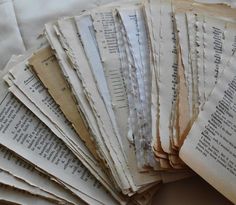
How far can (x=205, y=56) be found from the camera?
2.91 ft

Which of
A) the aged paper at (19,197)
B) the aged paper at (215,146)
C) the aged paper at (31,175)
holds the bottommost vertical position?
the aged paper at (19,197)

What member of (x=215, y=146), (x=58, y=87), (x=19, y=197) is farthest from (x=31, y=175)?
(x=215, y=146)

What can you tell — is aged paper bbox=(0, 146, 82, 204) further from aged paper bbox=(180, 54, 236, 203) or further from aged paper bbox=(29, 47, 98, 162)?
aged paper bbox=(180, 54, 236, 203)

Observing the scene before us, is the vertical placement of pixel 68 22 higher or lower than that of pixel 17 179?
higher

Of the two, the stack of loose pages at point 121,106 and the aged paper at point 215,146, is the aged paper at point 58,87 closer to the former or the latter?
the stack of loose pages at point 121,106

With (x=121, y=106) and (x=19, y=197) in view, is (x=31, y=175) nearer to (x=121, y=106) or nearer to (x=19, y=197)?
(x=19, y=197)

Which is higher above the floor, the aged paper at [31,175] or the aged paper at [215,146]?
the aged paper at [215,146]

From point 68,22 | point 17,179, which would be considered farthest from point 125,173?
point 68,22

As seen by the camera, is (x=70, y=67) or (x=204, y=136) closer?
(x=204, y=136)

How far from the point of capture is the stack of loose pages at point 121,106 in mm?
824

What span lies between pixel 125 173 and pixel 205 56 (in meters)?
0.23

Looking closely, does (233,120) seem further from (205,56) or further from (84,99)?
(84,99)

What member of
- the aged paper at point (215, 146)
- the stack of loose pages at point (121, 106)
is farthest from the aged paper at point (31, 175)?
the aged paper at point (215, 146)

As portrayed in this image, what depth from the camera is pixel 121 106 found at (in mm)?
887
